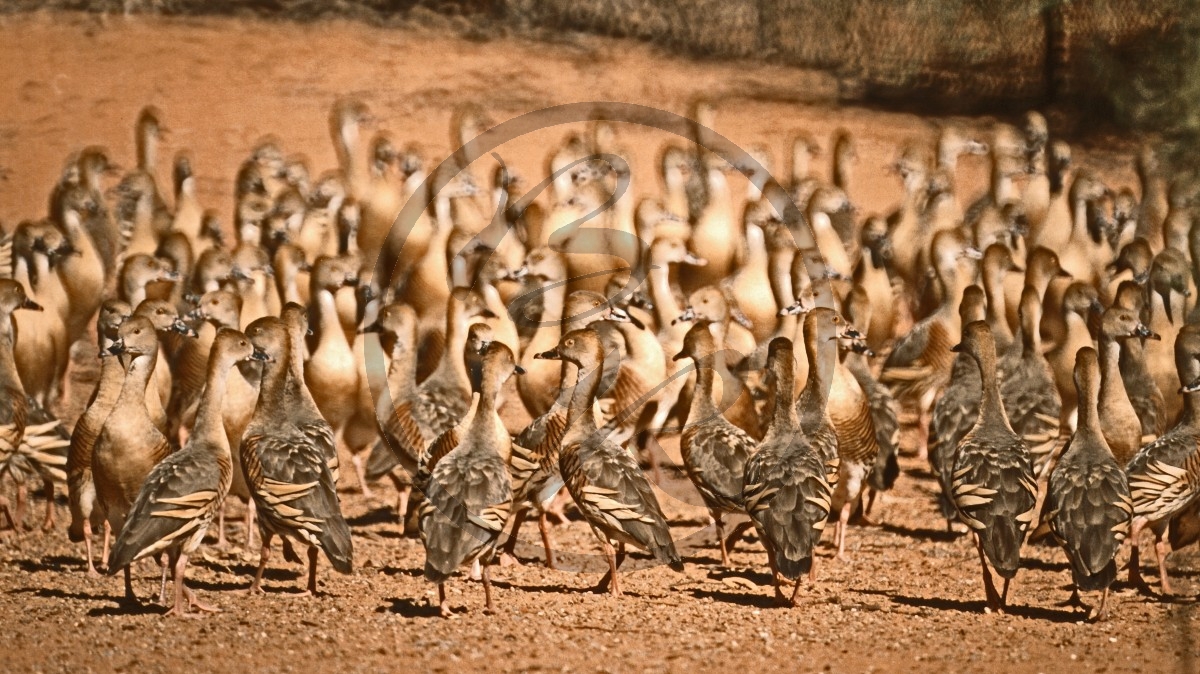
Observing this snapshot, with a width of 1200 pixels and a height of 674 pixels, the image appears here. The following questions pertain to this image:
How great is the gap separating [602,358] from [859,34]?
15300mm

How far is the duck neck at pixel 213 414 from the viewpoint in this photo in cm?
940

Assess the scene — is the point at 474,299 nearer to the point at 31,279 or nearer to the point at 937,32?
the point at 31,279

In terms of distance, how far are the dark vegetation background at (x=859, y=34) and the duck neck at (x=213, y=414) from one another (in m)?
10.8

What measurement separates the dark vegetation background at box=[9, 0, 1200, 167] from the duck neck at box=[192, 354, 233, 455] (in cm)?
1084

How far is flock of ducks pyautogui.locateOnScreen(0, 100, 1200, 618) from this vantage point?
30.6ft

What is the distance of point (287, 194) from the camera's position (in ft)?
49.4

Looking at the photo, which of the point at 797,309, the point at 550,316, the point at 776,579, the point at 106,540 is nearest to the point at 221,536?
the point at 106,540

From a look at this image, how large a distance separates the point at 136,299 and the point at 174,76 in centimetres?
1135

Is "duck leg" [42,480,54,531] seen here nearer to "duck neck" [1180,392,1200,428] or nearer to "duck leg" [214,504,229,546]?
"duck leg" [214,504,229,546]

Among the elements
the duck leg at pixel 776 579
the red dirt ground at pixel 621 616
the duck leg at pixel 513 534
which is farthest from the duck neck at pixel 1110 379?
the duck leg at pixel 513 534

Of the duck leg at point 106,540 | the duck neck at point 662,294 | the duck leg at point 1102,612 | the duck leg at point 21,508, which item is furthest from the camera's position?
the duck neck at point 662,294

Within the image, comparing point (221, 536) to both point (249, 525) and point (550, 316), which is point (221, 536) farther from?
point (550, 316)

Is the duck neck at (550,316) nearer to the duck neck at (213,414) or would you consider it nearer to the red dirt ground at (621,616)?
the red dirt ground at (621,616)

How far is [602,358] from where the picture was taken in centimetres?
1028
